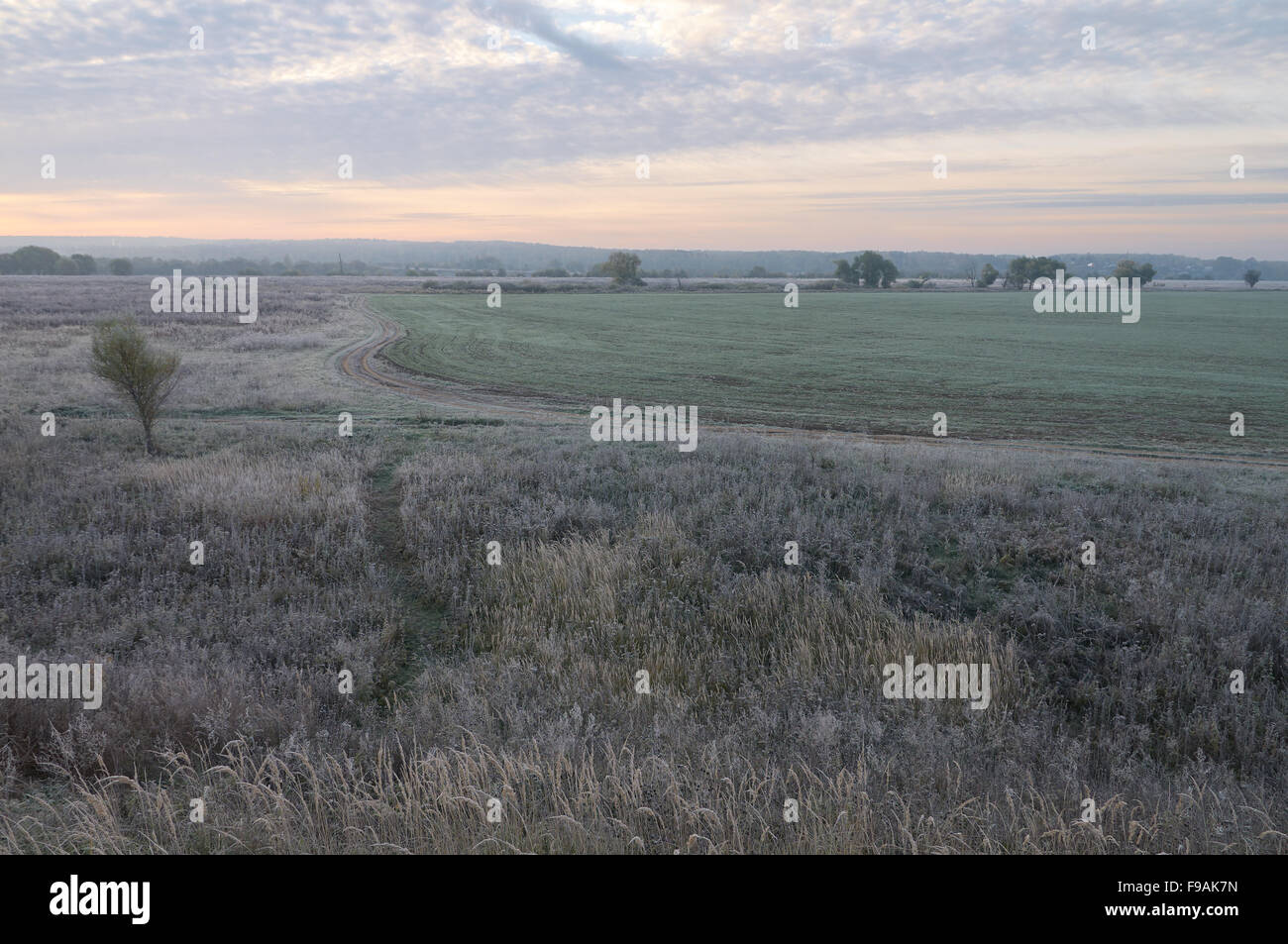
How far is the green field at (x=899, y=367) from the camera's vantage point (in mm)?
25359

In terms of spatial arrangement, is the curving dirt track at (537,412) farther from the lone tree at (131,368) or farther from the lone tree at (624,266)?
the lone tree at (624,266)

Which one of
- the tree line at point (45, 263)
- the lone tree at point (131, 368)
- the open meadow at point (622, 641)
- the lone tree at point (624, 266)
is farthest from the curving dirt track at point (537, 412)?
the tree line at point (45, 263)

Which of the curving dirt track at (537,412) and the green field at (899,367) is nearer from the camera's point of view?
the curving dirt track at (537,412)

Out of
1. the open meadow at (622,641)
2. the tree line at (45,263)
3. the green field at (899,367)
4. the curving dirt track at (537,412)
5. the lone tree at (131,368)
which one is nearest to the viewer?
the open meadow at (622,641)

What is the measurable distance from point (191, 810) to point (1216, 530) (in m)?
12.2

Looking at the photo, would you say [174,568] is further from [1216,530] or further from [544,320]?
[544,320]

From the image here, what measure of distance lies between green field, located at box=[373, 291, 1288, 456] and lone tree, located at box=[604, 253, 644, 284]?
4996cm

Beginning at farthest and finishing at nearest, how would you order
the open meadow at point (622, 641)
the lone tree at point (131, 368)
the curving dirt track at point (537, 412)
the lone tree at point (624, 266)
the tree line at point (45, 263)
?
the tree line at point (45, 263) → the lone tree at point (624, 266) → the curving dirt track at point (537, 412) → the lone tree at point (131, 368) → the open meadow at point (622, 641)

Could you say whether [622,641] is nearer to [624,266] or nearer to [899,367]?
[899,367]

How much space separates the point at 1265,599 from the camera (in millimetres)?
8648

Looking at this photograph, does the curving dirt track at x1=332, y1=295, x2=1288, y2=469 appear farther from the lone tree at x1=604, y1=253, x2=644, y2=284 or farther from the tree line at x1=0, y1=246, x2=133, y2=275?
the tree line at x1=0, y1=246, x2=133, y2=275

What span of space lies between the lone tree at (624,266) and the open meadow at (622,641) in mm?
105293

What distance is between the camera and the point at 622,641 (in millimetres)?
8117

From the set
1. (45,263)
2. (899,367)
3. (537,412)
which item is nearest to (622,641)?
(537,412)
